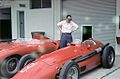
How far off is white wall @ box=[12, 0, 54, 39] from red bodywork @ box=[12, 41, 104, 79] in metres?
4.86

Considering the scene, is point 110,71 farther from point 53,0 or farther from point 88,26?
point 53,0

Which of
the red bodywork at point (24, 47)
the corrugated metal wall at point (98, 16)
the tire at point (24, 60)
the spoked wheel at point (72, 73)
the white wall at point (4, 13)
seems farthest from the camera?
the white wall at point (4, 13)

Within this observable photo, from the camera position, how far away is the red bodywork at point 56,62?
5.73 metres

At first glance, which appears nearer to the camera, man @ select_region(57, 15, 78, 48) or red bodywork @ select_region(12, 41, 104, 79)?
red bodywork @ select_region(12, 41, 104, 79)

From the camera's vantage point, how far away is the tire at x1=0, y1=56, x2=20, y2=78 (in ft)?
23.4

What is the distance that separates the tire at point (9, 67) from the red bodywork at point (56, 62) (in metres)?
1.21

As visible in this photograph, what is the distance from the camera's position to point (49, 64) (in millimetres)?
5996

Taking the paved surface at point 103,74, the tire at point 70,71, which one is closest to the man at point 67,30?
the paved surface at point 103,74

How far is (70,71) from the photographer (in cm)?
596

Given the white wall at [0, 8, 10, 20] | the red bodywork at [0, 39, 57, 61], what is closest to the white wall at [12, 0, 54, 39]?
the white wall at [0, 8, 10, 20]

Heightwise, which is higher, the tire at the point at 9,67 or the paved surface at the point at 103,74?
the tire at the point at 9,67

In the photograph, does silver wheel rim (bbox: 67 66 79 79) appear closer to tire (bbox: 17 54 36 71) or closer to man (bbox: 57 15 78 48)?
Answer: tire (bbox: 17 54 36 71)

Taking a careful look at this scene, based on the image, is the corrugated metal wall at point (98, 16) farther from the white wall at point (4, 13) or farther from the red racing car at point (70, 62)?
the white wall at point (4, 13)

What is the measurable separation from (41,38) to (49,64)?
10.5 ft
